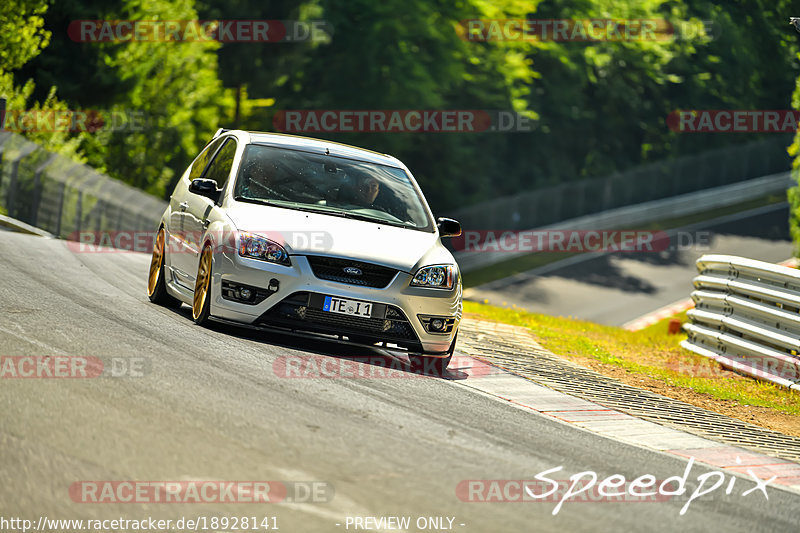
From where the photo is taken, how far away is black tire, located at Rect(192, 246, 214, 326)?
9500mm

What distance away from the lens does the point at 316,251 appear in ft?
30.1

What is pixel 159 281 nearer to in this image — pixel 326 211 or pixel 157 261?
pixel 157 261

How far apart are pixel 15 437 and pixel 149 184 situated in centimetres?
3946

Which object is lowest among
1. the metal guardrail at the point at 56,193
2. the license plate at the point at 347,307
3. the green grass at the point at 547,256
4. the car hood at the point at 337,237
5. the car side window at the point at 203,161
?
the green grass at the point at 547,256

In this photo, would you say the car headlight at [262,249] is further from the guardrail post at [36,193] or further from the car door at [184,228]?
the guardrail post at [36,193]

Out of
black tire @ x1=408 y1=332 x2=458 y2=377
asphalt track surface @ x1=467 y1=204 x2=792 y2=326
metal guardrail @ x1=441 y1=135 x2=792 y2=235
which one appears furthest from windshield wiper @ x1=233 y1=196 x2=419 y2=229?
metal guardrail @ x1=441 y1=135 x2=792 y2=235

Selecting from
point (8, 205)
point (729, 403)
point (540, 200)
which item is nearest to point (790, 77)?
point (540, 200)

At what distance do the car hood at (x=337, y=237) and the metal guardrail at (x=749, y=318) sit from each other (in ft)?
16.3

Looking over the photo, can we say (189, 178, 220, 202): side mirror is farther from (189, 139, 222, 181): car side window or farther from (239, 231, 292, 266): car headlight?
(189, 139, 222, 181): car side window

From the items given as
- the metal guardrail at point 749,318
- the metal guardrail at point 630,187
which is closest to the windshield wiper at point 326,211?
the metal guardrail at point 749,318

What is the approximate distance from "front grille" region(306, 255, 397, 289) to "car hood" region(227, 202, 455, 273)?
0.15ft

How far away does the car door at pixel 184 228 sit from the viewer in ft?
33.9

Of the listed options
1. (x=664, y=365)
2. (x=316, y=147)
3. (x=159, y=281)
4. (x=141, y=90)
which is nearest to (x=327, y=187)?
(x=316, y=147)

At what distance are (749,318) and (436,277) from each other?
5.85 m
